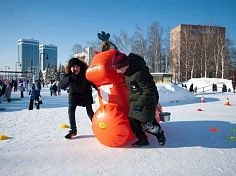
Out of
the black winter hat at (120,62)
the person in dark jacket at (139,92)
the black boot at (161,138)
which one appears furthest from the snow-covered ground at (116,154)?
the black winter hat at (120,62)

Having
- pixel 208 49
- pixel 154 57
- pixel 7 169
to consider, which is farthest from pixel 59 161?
pixel 208 49

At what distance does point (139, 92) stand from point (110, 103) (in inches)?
24.0

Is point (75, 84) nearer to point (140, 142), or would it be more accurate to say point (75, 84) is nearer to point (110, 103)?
point (110, 103)

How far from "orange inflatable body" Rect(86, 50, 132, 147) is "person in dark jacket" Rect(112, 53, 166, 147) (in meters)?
0.20

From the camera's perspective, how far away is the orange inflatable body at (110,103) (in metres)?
4.56

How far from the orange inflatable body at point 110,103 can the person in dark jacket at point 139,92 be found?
205 millimetres

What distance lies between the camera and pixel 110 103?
4.77 metres

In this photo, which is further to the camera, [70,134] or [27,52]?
[27,52]

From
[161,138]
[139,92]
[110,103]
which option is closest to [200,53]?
[161,138]

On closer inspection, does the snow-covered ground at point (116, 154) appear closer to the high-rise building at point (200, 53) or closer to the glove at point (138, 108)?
the glove at point (138, 108)

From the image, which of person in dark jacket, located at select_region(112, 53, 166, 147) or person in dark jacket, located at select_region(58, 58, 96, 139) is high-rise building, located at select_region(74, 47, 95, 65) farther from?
person in dark jacket, located at select_region(112, 53, 166, 147)

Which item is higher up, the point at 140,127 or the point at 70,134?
the point at 140,127

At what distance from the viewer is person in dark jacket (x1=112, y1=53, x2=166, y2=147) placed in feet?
14.3

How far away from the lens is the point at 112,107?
4703 millimetres
